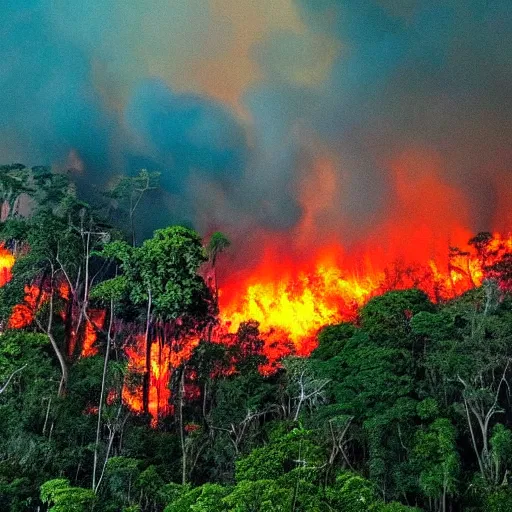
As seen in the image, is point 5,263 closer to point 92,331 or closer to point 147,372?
point 92,331

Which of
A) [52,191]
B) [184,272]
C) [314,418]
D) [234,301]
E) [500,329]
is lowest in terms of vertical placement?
[314,418]

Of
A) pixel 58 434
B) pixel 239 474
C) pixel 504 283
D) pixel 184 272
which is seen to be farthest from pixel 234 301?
pixel 239 474

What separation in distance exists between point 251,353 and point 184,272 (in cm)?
576

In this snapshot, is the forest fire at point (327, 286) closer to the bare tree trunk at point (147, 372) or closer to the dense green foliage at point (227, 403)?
the dense green foliage at point (227, 403)

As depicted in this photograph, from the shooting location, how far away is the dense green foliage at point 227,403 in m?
14.4

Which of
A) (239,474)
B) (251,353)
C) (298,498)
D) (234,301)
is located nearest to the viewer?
(298,498)

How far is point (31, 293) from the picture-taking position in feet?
96.8

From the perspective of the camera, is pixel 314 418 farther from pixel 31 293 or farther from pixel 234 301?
pixel 234 301

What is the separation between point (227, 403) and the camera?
22.8 metres

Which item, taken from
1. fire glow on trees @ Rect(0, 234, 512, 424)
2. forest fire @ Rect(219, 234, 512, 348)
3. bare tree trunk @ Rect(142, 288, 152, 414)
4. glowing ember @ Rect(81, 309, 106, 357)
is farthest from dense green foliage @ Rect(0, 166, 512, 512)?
forest fire @ Rect(219, 234, 512, 348)

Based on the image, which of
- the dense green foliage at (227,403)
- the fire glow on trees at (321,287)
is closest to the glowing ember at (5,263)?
the dense green foliage at (227,403)

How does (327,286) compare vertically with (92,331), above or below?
above

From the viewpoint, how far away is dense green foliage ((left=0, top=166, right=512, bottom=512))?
14.4m

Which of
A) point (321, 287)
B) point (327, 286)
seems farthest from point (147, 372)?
point (327, 286)
